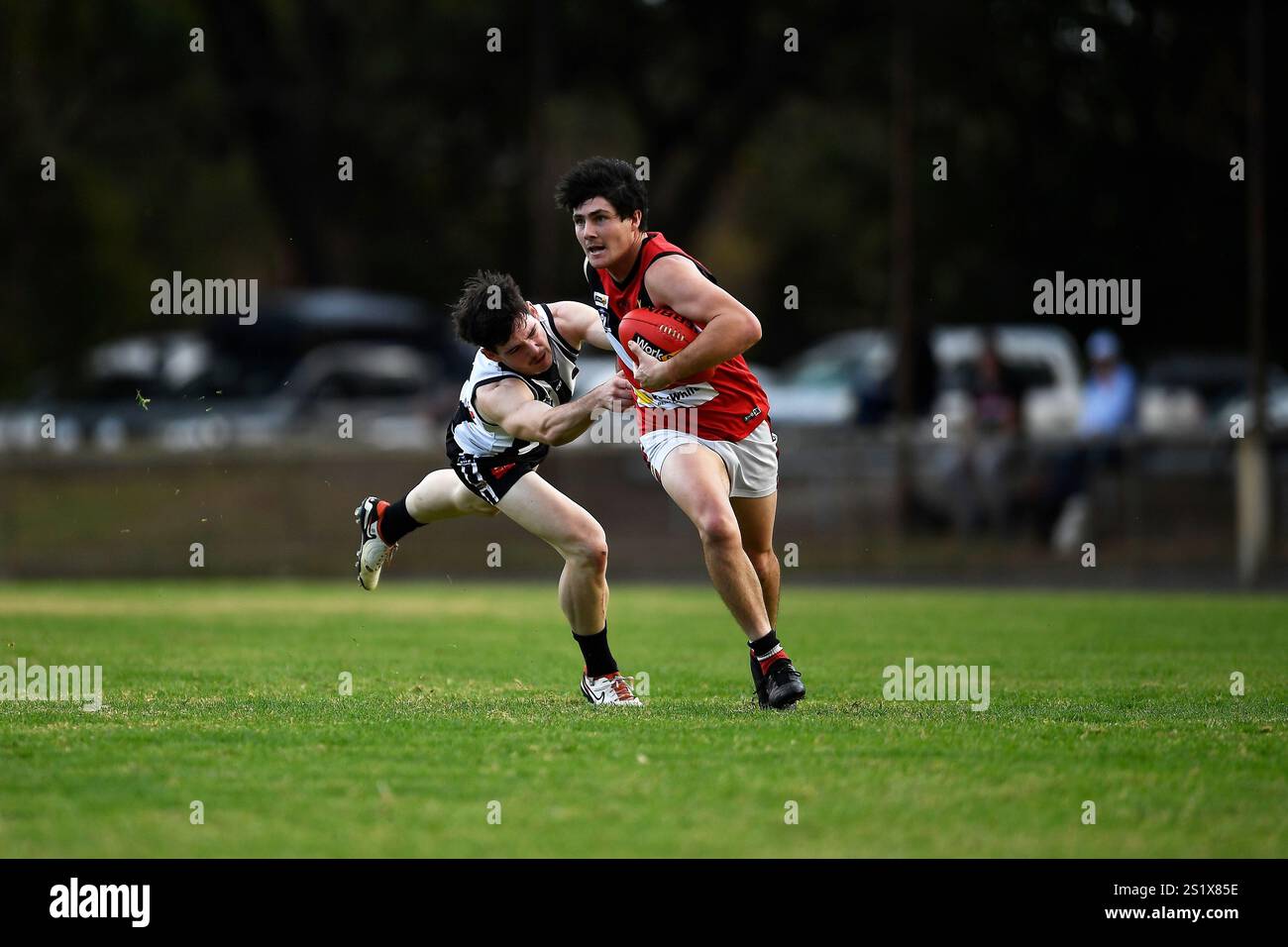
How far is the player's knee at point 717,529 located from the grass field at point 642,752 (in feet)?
2.53

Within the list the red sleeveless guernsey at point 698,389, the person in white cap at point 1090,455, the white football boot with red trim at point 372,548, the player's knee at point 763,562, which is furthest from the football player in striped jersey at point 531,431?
the person in white cap at point 1090,455

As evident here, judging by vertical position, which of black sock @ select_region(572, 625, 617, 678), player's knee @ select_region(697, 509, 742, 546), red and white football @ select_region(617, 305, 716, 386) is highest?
red and white football @ select_region(617, 305, 716, 386)

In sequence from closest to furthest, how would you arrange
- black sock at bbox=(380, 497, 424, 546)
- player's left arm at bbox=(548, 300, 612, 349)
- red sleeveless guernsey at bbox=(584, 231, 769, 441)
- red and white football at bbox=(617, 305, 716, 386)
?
red and white football at bbox=(617, 305, 716, 386) < red sleeveless guernsey at bbox=(584, 231, 769, 441) < player's left arm at bbox=(548, 300, 612, 349) < black sock at bbox=(380, 497, 424, 546)

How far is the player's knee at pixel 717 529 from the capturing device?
26.9 ft

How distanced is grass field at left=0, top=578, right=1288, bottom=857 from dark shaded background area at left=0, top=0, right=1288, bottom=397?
12.6 metres

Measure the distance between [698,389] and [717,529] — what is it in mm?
795

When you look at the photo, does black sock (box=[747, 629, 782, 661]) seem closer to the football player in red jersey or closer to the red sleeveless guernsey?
the football player in red jersey

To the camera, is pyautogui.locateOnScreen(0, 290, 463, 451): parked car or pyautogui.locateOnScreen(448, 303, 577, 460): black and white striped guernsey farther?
pyautogui.locateOnScreen(0, 290, 463, 451): parked car

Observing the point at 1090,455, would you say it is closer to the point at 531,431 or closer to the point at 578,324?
the point at 578,324

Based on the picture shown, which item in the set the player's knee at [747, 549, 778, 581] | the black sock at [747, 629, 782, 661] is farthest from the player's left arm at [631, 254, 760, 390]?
the black sock at [747, 629, 782, 661]

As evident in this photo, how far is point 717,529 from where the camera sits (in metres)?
8.19

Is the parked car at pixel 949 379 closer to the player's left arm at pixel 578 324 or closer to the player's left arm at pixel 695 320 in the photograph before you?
the player's left arm at pixel 578 324

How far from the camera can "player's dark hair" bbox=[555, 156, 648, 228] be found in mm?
8336
